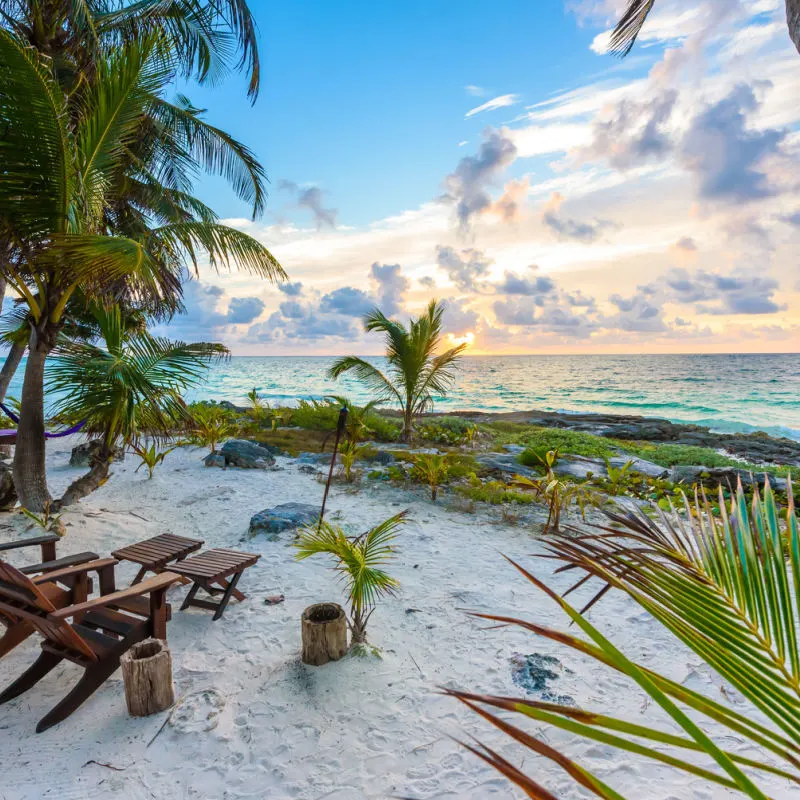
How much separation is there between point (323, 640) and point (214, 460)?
598 cm

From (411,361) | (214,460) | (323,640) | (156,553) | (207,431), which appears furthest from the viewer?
(411,361)

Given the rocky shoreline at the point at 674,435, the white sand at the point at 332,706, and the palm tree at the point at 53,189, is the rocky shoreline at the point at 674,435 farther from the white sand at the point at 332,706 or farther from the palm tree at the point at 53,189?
the palm tree at the point at 53,189

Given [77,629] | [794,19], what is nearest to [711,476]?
[794,19]

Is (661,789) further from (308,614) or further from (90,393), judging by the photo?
(90,393)

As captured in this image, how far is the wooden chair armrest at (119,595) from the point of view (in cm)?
251

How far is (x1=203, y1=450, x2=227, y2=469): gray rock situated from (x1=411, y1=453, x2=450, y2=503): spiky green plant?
3.44 m

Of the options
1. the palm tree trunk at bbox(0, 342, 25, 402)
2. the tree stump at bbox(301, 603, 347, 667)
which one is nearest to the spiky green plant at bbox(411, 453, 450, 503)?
the tree stump at bbox(301, 603, 347, 667)

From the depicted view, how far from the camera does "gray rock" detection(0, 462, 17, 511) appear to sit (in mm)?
5449

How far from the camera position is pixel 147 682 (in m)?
2.64

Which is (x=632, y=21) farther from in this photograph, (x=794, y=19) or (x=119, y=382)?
(x=119, y=382)

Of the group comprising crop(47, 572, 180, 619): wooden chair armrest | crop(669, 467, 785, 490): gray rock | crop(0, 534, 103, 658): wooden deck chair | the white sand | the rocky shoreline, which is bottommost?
the rocky shoreline

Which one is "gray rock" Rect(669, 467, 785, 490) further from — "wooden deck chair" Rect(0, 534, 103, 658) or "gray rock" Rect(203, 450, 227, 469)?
"wooden deck chair" Rect(0, 534, 103, 658)

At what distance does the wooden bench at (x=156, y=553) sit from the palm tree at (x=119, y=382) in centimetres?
111

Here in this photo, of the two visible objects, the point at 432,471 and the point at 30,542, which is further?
the point at 432,471
